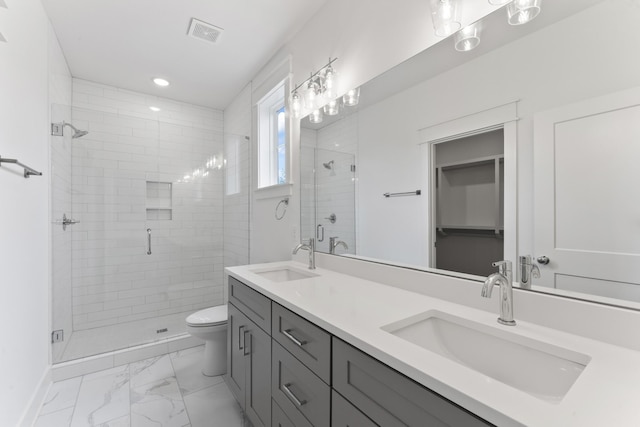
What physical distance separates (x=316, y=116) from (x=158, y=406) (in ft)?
7.13

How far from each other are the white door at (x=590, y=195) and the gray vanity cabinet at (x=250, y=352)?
115 centimetres

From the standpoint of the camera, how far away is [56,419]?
5.59 feet

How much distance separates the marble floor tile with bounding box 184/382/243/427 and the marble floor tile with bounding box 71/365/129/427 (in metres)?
0.39

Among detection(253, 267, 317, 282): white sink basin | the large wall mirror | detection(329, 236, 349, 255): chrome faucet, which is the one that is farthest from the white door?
detection(253, 267, 317, 282): white sink basin

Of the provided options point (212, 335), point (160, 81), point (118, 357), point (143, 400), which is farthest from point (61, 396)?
point (160, 81)

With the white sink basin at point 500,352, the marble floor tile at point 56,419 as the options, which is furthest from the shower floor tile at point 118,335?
the white sink basin at point 500,352

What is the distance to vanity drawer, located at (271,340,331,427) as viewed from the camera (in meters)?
0.95

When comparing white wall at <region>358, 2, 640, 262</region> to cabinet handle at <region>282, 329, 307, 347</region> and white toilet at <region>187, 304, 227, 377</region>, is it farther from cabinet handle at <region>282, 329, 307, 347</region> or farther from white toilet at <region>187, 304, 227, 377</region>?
white toilet at <region>187, 304, 227, 377</region>

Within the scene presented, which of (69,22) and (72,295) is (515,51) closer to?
(69,22)

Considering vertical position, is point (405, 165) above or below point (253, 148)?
below

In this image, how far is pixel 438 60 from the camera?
1.22 m

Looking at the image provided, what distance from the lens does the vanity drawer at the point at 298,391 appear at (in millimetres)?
947

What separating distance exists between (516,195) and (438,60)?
2.20ft

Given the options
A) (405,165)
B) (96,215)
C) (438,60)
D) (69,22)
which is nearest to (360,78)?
(438,60)
